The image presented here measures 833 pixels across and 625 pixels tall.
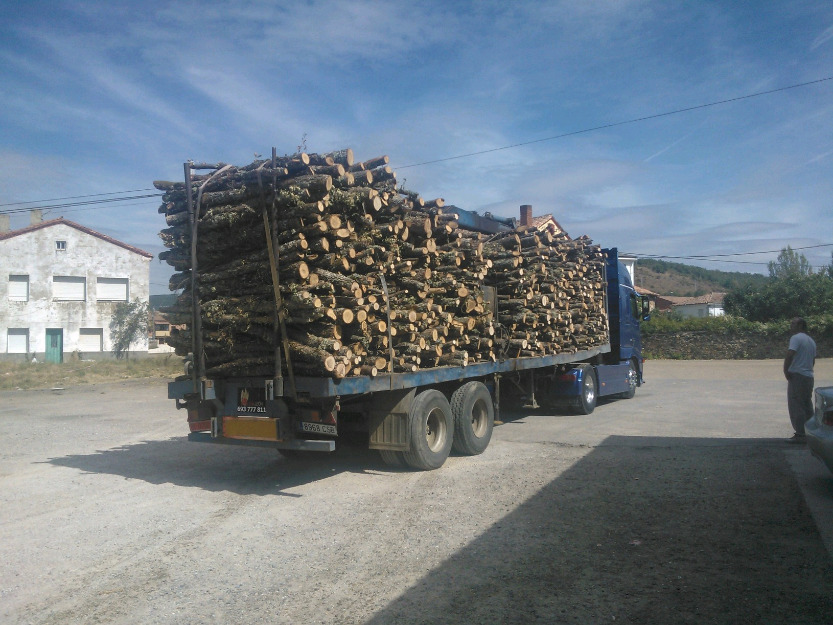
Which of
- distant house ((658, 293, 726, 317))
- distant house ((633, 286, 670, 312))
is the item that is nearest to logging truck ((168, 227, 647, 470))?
distant house ((633, 286, 670, 312))

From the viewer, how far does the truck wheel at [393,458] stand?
8234 millimetres

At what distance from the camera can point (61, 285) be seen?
125 feet

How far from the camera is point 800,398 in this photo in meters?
9.12

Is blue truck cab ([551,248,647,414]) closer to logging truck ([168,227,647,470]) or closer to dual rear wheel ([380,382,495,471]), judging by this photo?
logging truck ([168,227,647,470])

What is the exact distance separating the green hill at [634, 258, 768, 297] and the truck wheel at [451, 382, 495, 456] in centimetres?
11802

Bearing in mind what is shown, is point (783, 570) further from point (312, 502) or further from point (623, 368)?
point (623, 368)

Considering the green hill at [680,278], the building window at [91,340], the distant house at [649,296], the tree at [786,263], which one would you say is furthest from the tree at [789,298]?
the green hill at [680,278]

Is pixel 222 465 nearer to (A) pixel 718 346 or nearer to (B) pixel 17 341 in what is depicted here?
(A) pixel 718 346

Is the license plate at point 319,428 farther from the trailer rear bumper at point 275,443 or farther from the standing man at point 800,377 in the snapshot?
the standing man at point 800,377

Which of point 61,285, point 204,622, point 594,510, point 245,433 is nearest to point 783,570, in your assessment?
point 594,510

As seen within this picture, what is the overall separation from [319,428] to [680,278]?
139515 mm

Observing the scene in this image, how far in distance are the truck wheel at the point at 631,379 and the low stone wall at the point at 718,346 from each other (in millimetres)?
20578

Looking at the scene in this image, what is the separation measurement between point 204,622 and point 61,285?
39.4m

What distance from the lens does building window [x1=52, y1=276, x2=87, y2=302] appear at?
38.0 metres
